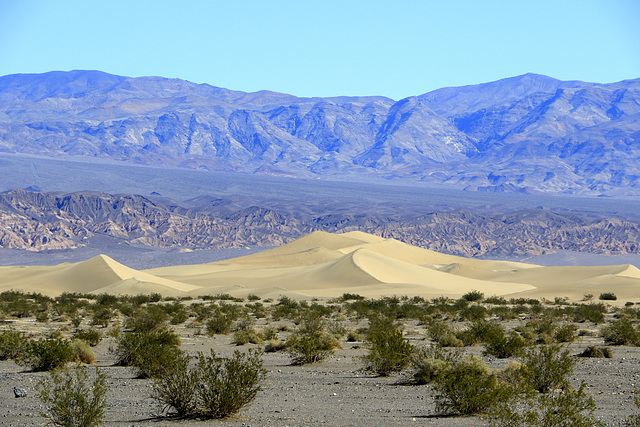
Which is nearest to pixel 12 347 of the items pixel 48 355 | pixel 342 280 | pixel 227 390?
pixel 48 355

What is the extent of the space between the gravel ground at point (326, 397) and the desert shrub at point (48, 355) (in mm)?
362

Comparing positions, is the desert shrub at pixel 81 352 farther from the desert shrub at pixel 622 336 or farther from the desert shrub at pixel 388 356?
the desert shrub at pixel 622 336

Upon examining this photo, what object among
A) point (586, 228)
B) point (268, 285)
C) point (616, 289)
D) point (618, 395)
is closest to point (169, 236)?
point (586, 228)

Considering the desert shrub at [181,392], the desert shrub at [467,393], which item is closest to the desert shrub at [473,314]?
the desert shrub at [467,393]

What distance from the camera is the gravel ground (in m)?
11.8

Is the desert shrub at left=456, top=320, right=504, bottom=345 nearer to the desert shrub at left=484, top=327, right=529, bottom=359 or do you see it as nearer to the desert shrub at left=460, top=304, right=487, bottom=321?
the desert shrub at left=484, top=327, right=529, bottom=359

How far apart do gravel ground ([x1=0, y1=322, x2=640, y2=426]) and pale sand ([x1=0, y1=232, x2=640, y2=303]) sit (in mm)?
33769

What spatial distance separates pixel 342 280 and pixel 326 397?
1996 inches

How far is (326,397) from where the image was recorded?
1395 centimetres

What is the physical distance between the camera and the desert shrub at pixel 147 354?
1434cm

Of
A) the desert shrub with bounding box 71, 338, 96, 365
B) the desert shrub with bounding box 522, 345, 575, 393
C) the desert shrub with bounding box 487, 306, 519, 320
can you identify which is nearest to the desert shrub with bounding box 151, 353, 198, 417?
the desert shrub with bounding box 522, 345, 575, 393

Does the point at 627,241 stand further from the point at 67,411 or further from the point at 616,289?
the point at 67,411

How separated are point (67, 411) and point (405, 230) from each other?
165 metres

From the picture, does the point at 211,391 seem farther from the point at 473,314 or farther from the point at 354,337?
the point at 473,314
